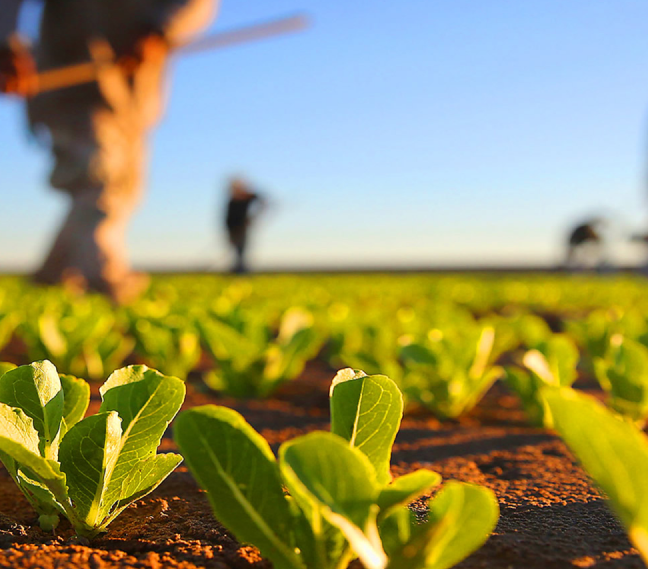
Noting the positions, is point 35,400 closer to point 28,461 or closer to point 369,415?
point 28,461

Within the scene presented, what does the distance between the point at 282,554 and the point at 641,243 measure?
1098 inches

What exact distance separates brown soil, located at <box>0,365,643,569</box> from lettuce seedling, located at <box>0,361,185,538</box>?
0.23ft

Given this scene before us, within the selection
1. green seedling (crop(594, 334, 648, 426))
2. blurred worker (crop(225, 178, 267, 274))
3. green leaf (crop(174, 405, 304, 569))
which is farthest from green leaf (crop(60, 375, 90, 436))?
blurred worker (crop(225, 178, 267, 274))

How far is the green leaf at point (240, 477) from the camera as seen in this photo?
78cm

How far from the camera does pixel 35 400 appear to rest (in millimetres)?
990

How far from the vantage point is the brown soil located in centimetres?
92

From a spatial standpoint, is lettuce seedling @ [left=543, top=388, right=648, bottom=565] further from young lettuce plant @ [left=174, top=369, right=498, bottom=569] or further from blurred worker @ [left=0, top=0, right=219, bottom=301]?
blurred worker @ [left=0, top=0, right=219, bottom=301]

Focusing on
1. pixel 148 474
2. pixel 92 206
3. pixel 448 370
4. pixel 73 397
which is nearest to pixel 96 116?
pixel 92 206

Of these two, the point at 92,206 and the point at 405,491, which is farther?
the point at 92,206

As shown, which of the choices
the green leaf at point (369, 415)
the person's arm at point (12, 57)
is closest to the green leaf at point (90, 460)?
the green leaf at point (369, 415)

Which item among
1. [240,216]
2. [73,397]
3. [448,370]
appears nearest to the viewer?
[73,397]

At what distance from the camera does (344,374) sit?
0.93 metres

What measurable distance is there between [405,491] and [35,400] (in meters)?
0.66

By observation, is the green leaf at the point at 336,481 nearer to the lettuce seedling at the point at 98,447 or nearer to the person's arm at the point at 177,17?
the lettuce seedling at the point at 98,447
